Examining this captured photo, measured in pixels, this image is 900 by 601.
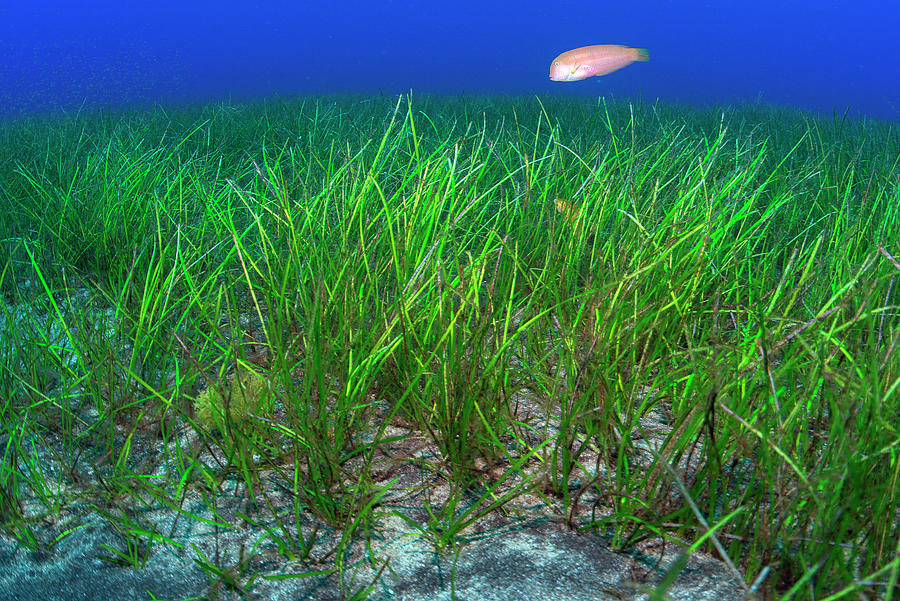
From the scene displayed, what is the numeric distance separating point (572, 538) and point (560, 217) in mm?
1272

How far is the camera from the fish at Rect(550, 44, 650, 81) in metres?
3.35

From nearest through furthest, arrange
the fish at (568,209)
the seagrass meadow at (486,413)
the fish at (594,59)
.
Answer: the seagrass meadow at (486,413), the fish at (568,209), the fish at (594,59)

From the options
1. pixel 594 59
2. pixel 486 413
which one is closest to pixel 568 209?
pixel 486 413

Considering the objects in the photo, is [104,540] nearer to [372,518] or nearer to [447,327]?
[372,518]

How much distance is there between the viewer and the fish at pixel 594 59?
3354 mm

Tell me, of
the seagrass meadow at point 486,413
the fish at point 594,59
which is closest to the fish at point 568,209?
the seagrass meadow at point 486,413

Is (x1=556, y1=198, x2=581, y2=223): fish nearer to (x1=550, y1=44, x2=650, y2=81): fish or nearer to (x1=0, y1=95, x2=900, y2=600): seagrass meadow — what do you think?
(x1=0, y1=95, x2=900, y2=600): seagrass meadow

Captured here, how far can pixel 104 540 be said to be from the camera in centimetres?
121

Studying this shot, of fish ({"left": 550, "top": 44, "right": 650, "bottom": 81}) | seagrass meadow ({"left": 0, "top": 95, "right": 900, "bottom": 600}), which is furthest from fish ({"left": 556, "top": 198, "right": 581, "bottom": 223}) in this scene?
fish ({"left": 550, "top": 44, "right": 650, "bottom": 81})

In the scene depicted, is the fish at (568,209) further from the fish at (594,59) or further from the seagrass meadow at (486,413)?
the fish at (594,59)

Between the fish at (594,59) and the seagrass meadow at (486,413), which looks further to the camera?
the fish at (594,59)

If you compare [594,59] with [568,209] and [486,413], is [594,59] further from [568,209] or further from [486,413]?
[486,413]

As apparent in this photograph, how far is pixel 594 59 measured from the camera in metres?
3.39

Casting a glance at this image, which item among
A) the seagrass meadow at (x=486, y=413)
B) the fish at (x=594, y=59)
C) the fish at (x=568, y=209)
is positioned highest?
the fish at (x=594, y=59)
